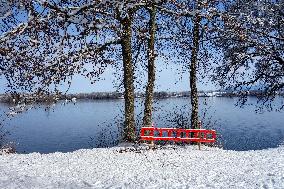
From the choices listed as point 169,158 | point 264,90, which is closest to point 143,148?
point 169,158

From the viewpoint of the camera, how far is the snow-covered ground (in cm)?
1147

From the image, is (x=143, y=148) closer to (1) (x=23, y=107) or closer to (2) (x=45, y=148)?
(1) (x=23, y=107)

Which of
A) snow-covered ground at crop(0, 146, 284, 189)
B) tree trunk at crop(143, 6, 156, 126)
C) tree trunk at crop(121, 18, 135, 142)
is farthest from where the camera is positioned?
tree trunk at crop(143, 6, 156, 126)

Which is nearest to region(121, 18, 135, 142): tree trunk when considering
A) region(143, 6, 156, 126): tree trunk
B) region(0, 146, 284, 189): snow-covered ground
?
region(143, 6, 156, 126): tree trunk

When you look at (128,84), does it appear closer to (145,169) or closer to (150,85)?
(150,85)

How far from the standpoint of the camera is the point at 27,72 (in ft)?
48.4

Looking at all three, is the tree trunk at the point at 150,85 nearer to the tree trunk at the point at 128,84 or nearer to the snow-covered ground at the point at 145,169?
the tree trunk at the point at 128,84

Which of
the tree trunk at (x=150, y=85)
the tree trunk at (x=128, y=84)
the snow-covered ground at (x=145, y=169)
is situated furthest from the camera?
the tree trunk at (x=150, y=85)

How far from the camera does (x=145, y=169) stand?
558 inches

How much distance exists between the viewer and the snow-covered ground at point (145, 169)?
11469mm

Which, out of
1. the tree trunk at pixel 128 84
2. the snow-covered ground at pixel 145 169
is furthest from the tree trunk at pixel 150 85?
the snow-covered ground at pixel 145 169

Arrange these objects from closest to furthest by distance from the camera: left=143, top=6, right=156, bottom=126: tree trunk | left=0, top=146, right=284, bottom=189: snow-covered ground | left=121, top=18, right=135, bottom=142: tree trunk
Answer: left=0, top=146, right=284, bottom=189: snow-covered ground, left=121, top=18, right=135, bottom=142: tree trunk, left=143, top=6, right=156, bottom=126: tree trunk

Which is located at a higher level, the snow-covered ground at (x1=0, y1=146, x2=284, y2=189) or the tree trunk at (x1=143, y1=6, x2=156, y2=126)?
the tree trunk at (x1=143, y1=6, x2=156, y2=126)

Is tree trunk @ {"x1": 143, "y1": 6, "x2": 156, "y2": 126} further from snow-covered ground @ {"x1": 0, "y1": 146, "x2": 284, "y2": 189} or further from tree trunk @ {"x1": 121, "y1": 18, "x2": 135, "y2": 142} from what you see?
snow-covered ground @ {"x1": 0, "y1": 146, "x2": 284, "y2": 189}
